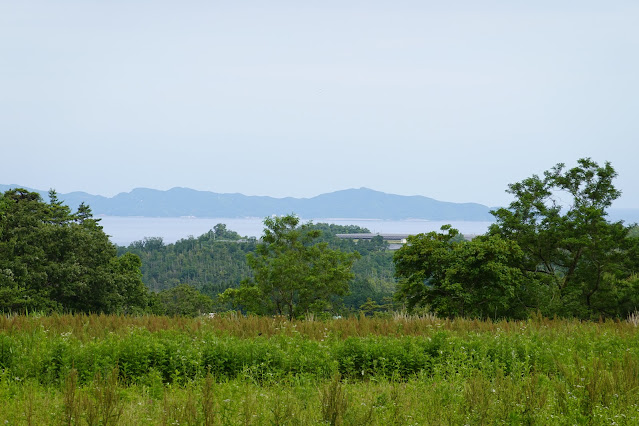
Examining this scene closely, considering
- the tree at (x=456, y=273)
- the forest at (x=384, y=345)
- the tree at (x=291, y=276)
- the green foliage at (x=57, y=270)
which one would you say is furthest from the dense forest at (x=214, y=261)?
the tree at (x=456, y=273)

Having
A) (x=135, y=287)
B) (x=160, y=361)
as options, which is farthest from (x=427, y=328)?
(x=135, y=287)

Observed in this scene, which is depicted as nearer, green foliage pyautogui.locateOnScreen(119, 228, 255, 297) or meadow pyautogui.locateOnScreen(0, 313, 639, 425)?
meadow pyautogui.locateOnScreen(0, 313, 639, 425)

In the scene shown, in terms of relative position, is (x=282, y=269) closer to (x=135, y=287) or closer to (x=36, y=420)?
(x=135, y=287)

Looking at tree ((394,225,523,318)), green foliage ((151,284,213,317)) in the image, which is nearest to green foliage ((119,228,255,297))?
green foliage ((151,284,213,317))

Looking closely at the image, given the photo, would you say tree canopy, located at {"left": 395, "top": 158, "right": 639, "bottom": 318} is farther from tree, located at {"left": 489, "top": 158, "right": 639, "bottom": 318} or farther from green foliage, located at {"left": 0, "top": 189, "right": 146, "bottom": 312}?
→ green foliage, located at {"left": 0, "top": 189, "right": 146, "bottom": 312}

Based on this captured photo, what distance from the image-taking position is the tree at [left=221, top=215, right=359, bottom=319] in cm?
3775

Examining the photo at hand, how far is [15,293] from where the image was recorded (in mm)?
29688

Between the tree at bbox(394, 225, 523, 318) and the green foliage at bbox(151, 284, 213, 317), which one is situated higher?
the tree at bbox(394, 225, 523, 318)

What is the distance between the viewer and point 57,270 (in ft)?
106

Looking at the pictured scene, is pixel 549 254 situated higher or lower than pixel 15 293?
higher

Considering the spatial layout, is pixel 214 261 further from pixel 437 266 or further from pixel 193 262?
pixel 437 266

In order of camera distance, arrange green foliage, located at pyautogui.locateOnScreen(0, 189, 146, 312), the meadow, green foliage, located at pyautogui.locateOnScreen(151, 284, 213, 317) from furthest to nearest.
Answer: green foliage, located at pyautogui.locateOnScreen(151, 284, 213, 317) → green foliage, located at pyautogui.locateOnScreen(0, 189, 146, 312) → the meadow

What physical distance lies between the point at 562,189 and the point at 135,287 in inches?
1033

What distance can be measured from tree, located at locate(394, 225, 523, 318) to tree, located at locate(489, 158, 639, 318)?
367 cm
